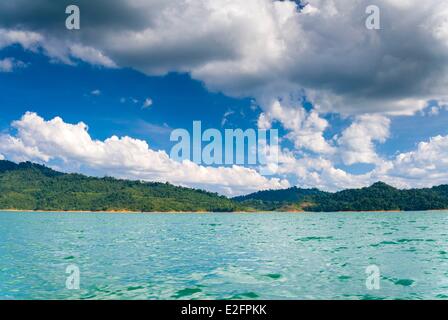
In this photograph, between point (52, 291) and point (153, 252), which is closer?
point (52, 291)

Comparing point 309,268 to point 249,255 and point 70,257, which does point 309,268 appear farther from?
point 70,257

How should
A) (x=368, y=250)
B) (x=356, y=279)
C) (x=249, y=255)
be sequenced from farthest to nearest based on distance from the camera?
(x=368, y=250) < (x=249, y=255) < (x=356, y=279)

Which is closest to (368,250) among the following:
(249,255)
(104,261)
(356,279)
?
(249,255)

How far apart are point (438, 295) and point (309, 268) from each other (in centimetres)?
998

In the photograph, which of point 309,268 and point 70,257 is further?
point 70,257

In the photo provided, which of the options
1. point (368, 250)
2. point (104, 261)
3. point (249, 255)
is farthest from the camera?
point (368, 250)
